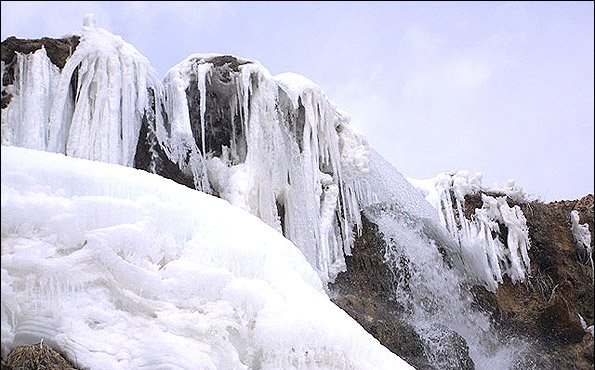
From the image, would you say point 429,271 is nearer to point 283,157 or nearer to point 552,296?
point 552,296

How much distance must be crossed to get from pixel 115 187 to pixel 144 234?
0.43 meters

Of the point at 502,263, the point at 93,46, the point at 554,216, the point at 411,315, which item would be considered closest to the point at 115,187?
the point at 93,46

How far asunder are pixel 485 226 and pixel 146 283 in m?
9.30

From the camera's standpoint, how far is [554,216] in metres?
13.4

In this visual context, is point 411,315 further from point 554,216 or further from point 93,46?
point 93,46

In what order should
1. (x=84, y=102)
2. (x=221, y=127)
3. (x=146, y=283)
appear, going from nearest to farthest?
(x=146, y=283) < (x=84, y=102) < (x=221, y=127)

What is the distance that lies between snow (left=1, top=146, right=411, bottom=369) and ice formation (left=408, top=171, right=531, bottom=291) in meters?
7.67

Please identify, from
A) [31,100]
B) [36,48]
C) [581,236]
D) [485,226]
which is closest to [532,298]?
[485,226]

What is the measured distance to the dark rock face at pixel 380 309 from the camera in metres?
10.4

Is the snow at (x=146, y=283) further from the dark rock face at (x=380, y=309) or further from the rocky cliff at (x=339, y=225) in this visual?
the dark rock face at (x=380, y=309)

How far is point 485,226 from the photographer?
12.8 m

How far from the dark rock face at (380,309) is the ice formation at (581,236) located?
3561 millimetres

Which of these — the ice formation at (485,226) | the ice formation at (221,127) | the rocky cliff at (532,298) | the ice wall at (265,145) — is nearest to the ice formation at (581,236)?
the rocky cliff at (532,298)

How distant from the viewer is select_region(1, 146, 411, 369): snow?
4.39m
